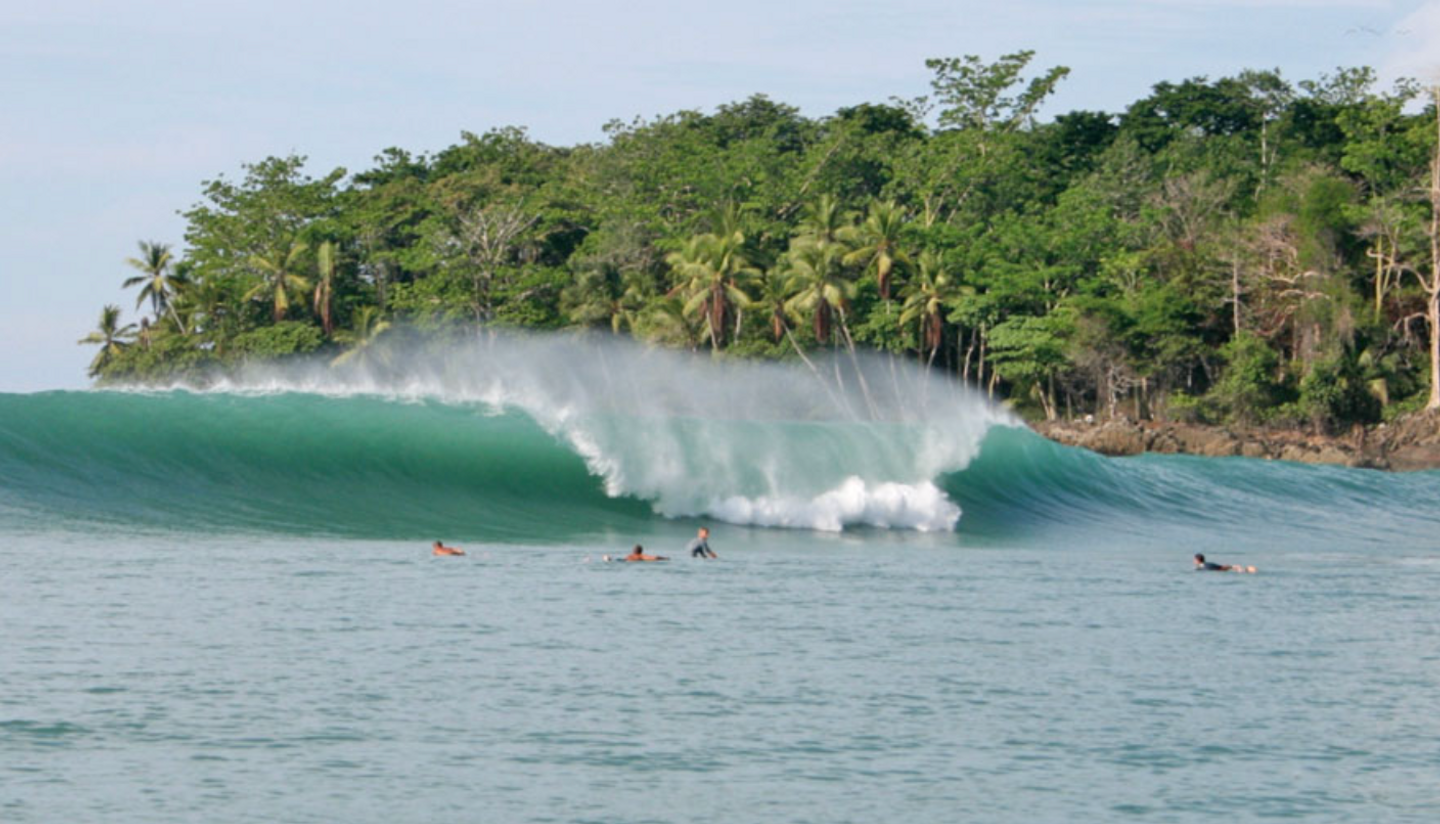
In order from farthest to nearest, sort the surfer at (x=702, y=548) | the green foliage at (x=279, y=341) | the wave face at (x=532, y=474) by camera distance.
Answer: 1. the green foliage at (x=279, y=341)
2. the wave face at (x=532, y=474)
3. the surfer at (x=702, y=548)

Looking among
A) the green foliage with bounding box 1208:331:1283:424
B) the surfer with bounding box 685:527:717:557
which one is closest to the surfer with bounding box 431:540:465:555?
the surfer with bounding box 685:527:717:557

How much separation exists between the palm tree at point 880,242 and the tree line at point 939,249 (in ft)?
0.37

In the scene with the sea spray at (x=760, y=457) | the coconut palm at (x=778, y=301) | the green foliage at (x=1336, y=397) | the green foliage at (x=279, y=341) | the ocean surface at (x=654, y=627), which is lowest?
the ocean surface at (x=654, y=627)

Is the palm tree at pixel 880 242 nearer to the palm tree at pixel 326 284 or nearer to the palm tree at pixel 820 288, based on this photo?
the palm tree at pixel 820 288

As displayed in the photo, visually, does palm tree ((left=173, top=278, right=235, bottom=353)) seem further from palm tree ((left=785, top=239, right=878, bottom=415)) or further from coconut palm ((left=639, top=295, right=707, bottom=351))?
palm tree ((left=785, top=239, right=878, bottom=415))

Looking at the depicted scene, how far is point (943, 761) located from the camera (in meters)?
10.9

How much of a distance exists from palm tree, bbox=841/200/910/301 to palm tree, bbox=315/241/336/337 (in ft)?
66.6

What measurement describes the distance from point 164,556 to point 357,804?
12.0m

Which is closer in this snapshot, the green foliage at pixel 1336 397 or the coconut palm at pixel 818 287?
the green foliage at pixel 1336 397

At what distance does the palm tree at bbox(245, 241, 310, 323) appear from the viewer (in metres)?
68.4

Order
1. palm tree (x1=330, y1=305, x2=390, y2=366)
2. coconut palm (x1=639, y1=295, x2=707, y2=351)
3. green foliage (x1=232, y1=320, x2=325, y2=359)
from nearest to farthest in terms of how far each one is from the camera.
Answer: coconut palm (x1=639, y1=295, x2=707, y2=351) → green foliage (x1=232, y1=320, x2=325, y2=359) → palm tree (x1=330, y1=305, x2=390, y2=366)

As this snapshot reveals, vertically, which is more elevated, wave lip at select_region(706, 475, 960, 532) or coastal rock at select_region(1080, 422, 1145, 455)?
coastal rock at select_region(1080, 422, 1145, 455)

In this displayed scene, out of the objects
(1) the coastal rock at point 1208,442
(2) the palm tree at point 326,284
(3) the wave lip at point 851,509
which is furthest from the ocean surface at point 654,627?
(2) the palm tree at point 326,284

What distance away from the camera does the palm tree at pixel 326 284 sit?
68.6 meters
